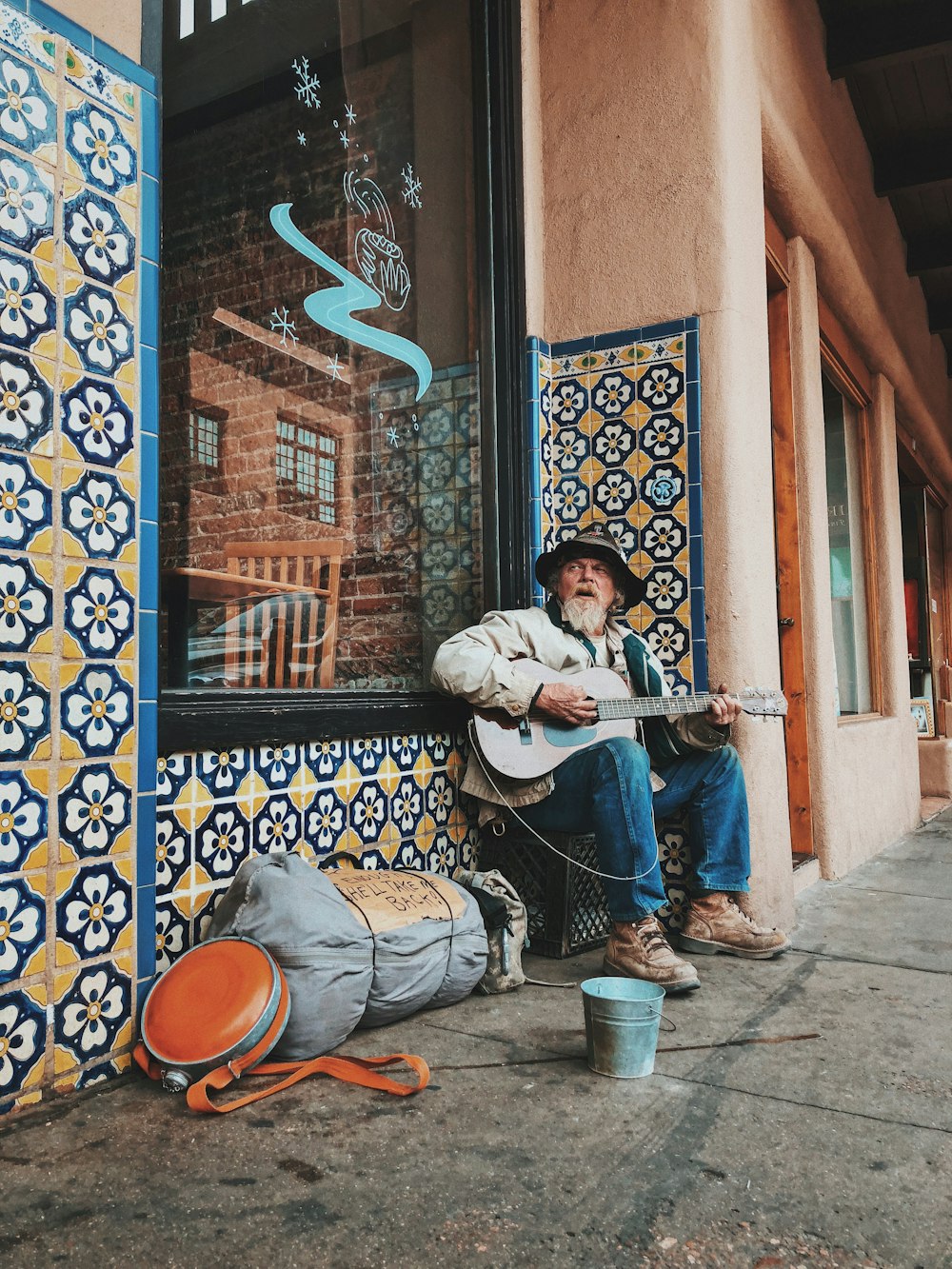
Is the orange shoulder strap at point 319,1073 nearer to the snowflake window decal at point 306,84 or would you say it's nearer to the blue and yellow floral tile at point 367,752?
the blue and yellow floral tile at point 367,752

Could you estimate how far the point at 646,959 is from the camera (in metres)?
2.78

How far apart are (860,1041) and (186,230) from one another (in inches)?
106

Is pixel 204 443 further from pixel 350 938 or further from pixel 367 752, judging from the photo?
pixel 350 938

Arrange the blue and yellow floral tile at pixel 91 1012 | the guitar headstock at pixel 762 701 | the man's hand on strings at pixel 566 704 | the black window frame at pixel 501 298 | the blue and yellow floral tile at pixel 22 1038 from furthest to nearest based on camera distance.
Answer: the black window frame at pixel 501 298 → the guitar headstock at pixel 762 701 → the man's hand on strings at pixel 566 704 → the blue and yellow floral tile at pixel 91 1012 → the blue and yellow floral tile at pixel 22 1038

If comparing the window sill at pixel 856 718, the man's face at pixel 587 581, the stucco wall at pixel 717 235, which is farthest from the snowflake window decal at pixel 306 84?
the window sill at pixel 856 718

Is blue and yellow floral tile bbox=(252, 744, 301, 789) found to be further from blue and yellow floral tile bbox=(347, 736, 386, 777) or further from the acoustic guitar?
the acoustic guitar

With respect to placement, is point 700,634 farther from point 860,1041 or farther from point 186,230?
point 186,230

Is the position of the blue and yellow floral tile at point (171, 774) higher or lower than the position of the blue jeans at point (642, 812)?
higher

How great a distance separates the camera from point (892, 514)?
A: 22.6 feet

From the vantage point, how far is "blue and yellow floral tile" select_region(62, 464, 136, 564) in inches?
80.0

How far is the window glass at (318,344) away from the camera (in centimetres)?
282

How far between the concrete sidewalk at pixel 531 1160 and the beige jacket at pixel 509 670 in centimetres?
81

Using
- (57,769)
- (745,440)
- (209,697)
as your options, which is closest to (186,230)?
(209,697)

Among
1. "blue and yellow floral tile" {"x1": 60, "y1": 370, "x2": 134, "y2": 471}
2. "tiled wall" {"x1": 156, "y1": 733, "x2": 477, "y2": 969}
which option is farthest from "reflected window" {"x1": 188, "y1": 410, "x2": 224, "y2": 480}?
"tiled wall" {"x1": 156, "y1": 733, "x2": 477, "y2": 969}
